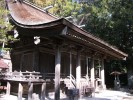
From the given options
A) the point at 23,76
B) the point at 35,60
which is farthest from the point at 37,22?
the point at 23,76

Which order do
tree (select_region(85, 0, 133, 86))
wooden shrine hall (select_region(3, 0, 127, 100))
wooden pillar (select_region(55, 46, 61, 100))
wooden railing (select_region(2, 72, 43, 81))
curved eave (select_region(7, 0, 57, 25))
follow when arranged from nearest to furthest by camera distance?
wooden shrine hall (select_region(3, 0, 127, 100)), wooden pillar (select_region(55, 46, 61, 100)), curved eave (select_region(7, 0, 57, 25)), wooden railing (select_region(2, 72, 43, 81)), tree (select_region(85, 0, 133, 86))

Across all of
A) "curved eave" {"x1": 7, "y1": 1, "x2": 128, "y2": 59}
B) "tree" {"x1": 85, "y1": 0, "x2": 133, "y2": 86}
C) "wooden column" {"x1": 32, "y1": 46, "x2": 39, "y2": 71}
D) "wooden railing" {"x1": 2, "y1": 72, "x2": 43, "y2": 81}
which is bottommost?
"wooden railing" {"x1": 2, "y1": 72, "x2": 43, "y2": 81}

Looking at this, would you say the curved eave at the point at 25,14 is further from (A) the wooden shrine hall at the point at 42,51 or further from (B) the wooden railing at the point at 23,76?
(B) the wooden railing at the point at 23,76

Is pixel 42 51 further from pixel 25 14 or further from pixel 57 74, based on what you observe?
pixel 57 74

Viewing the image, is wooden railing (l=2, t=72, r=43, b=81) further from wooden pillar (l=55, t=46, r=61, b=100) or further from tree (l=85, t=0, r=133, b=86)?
tree (l=85, t=0, r=133, b=86)

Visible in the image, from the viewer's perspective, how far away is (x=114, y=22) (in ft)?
91.7

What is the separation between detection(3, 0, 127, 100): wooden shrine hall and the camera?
11508 mm

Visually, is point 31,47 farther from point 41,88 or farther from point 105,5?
point 105,5

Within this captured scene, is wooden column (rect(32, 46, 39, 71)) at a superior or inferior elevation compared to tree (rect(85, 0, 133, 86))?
inferior

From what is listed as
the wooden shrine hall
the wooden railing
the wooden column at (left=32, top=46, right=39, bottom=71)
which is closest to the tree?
the wooden shrine hall

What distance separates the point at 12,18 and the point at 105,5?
17.8 metres

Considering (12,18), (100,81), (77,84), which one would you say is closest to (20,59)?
(12,18)

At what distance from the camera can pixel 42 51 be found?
1507 centimetres

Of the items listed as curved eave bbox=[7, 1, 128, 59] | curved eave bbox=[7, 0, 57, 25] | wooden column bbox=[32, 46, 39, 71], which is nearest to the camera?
curved eave bbox=[7, 1, 128, 59]
